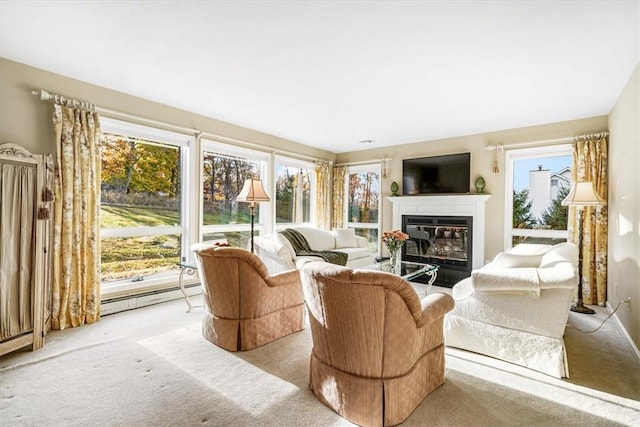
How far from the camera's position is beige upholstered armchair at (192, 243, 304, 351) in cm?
252

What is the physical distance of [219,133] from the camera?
4.59 metres

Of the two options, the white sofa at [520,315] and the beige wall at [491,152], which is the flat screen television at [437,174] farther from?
the white sofa at [520,315]

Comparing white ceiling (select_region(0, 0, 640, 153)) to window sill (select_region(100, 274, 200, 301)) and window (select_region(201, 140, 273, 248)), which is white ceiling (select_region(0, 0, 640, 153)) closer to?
window (select_region(201, 140, 273, 248))

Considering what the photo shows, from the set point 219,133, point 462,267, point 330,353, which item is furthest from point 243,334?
point 462,267

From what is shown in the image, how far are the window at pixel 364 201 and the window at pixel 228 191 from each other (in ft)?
6.51

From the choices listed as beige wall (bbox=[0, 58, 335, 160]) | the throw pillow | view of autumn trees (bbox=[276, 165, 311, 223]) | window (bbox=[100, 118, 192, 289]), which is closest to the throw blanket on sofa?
the throw pillow

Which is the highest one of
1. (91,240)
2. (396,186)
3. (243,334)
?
(396,186)

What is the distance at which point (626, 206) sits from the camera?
9.96 feet

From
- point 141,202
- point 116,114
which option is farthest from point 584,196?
point 116,114

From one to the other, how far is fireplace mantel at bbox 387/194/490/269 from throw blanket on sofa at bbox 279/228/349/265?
5.27 feet

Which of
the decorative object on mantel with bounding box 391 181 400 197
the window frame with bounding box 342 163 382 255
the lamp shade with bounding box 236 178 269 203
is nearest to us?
the lamp shade with bounding box 236 178 269 203

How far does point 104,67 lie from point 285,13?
1.94 metres

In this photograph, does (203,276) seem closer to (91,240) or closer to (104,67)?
(91,240)

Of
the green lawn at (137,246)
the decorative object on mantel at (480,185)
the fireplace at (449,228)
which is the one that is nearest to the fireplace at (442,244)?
the fireplace at (449,228)
